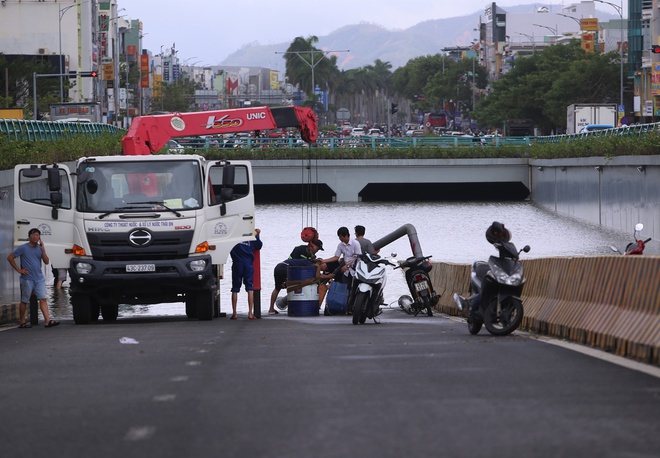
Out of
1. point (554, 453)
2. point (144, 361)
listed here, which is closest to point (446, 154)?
point (144, 361)

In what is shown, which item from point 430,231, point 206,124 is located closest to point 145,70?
point 430,231

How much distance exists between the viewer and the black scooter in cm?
1514

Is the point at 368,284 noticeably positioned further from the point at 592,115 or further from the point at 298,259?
the point at 592,115

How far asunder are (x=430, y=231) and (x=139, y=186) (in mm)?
43352

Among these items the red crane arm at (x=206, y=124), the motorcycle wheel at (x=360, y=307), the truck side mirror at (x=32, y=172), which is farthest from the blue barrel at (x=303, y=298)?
the red crane arm at (x=206, y=124)

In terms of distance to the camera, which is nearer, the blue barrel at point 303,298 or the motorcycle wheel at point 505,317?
the motorcycle wheel at point 505,317

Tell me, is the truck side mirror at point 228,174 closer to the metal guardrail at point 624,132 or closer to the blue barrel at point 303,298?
the blue barrel at point 303,298

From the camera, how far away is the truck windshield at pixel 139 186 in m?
20.5

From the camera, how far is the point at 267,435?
8.14m

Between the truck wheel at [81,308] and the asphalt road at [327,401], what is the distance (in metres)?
6.39

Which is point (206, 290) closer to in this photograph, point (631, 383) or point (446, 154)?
point (631, 383)

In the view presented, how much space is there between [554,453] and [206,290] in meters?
14.0

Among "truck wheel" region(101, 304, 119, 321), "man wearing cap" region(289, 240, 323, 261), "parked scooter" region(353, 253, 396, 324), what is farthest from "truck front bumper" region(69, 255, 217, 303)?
"man wearing cap" region(289, 240, 323, 261)

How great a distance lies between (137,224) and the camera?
20.4 m
